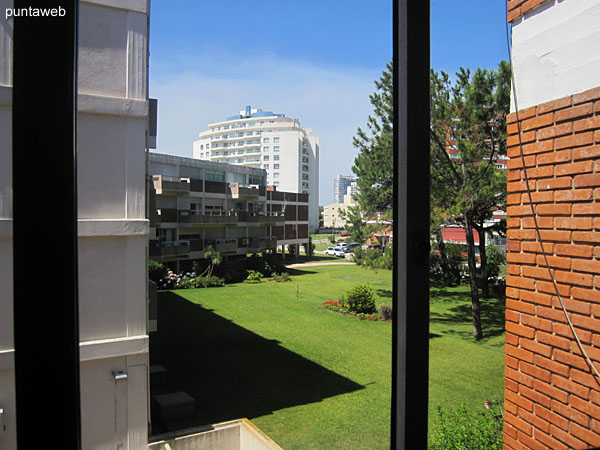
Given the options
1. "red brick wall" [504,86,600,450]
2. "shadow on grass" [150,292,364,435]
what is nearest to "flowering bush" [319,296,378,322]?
"shadow on grass" [150,292,364,435]

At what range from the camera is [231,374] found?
4402 millimetres

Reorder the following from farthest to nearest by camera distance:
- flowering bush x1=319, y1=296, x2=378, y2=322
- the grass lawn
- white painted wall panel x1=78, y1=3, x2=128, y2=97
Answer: flowering bush x1=319, y1=296, x2=378, y2=322, the grass lawn, white painted wall panel x1=78, y1=3, x2=128, y2=97

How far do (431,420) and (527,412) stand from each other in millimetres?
2696

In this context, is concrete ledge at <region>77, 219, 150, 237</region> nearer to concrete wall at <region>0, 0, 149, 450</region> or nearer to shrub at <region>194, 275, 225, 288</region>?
concrete wall at <region>0, 0, 149, 450</region>

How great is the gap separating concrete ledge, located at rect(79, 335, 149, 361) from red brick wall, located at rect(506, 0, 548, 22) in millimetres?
2057

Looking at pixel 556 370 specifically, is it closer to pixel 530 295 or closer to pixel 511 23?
pixel 530 295

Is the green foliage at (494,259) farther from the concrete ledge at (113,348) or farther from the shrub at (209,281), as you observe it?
the concrete ledge at (113,348)

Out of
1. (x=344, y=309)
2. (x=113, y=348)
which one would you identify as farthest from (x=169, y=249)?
(x=113, y=348)

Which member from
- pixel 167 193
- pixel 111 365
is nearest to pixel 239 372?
pixel 111 365

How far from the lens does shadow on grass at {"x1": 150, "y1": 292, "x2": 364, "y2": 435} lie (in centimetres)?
361

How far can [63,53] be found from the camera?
246 mm

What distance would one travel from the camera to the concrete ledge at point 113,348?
2.17 metres

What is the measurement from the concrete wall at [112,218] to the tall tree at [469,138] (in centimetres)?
332

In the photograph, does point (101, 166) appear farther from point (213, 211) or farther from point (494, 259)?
point (213, 211)
